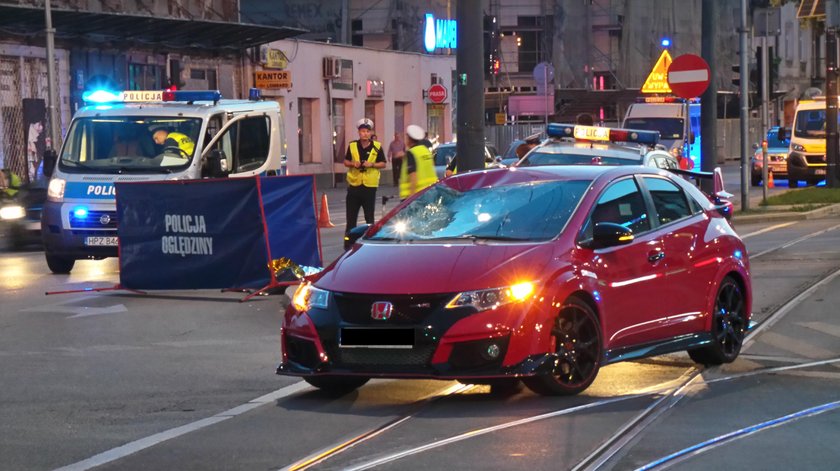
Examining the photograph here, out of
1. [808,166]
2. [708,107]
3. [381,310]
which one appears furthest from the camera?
[808,166]

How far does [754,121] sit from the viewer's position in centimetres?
6881

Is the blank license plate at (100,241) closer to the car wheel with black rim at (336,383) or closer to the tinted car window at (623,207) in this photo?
the car wheel with black rim at (336,383)

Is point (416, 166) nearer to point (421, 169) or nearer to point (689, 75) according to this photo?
point (421, 169)

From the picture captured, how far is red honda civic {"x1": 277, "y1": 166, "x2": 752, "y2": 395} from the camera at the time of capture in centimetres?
852

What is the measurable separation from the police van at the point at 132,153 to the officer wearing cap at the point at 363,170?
1477 mm

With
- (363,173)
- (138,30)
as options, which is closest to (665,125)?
(138,30)

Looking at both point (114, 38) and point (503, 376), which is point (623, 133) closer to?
point (503, 376)

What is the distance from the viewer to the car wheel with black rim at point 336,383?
9125mm

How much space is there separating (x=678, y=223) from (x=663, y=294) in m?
0.66

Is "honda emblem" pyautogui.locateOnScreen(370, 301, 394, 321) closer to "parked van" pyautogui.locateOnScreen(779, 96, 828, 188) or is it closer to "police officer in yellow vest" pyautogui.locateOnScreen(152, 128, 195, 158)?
"police officer in yellow vest" pyautogui.locateOnScreen(152, 128, 195, 158)

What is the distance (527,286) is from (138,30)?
29.8 m

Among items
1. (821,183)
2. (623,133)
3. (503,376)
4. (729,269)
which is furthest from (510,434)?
(821,183)

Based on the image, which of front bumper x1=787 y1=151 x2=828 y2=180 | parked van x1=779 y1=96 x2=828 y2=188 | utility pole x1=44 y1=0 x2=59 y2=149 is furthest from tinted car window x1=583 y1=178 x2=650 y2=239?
front bumper x1=787 y1=151 x2=828 y2=180

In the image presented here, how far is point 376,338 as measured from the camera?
862 cm
